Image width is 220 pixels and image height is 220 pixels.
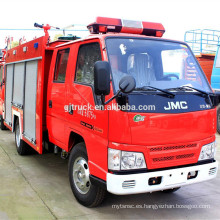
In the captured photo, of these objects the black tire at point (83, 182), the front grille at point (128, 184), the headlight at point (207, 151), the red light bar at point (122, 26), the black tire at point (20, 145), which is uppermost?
the red light bar at point (122, 26)

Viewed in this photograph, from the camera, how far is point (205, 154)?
3598 millimetres

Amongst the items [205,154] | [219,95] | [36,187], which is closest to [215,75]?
[219,95]

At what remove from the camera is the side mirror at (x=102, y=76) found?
→ 3023mm

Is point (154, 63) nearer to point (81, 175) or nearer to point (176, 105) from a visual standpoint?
point (176, 105)

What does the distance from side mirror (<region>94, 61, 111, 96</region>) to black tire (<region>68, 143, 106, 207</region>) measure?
1.01 metres

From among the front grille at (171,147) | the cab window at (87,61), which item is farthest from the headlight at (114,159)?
the cab window at (87,61)

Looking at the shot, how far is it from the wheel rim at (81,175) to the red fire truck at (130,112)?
0.04 feet

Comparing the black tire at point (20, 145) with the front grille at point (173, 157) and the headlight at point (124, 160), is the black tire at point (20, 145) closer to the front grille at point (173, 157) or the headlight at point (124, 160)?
the headlight at point (124, 160)

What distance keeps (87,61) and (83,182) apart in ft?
5.13

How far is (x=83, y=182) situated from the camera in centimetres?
382

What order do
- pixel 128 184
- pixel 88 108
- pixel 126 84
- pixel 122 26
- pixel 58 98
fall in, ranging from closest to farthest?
pixel 126 84, pixel 128 184, pixel 88 108, pixel 122 26, pixel 58 98

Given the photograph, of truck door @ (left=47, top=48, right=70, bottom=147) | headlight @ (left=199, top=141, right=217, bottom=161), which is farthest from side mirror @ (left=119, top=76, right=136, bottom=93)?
truck door @ (left=47, top=48, right=70, bottom=147)

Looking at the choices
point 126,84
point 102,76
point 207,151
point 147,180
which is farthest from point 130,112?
point 207,151

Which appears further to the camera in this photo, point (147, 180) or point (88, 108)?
point (88, 108)
